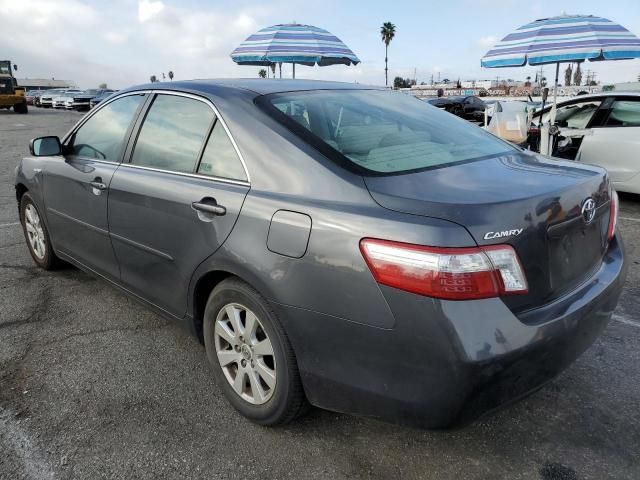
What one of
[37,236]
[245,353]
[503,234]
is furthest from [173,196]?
[37,236]

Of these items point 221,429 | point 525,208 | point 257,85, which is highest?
point 257,85

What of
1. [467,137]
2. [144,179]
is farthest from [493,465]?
[144,179]

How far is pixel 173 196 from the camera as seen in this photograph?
2570mm

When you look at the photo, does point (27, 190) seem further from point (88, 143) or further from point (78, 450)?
point (78, 450)

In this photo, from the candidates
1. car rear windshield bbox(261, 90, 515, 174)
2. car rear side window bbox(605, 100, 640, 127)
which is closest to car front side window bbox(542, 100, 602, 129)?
car rear side window bbox(605, 100, 640, 127)

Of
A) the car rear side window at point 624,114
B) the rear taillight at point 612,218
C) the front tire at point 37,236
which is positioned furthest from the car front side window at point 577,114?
the front tire at point 37,236

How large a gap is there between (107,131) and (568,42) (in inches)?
277

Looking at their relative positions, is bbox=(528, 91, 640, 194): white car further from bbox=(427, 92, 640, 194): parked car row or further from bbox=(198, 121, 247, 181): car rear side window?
bbox=(198, 121, 247, 181): car rear side window

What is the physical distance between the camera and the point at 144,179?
2.82 metres

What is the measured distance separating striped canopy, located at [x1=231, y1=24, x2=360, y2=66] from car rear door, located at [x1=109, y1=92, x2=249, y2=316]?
8.35 metres

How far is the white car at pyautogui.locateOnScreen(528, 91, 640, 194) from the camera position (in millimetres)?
6555

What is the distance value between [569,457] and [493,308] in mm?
922

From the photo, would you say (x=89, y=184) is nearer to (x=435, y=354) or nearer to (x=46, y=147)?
(x=46, y=147)

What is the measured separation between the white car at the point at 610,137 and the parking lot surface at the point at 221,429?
4.09 meters
